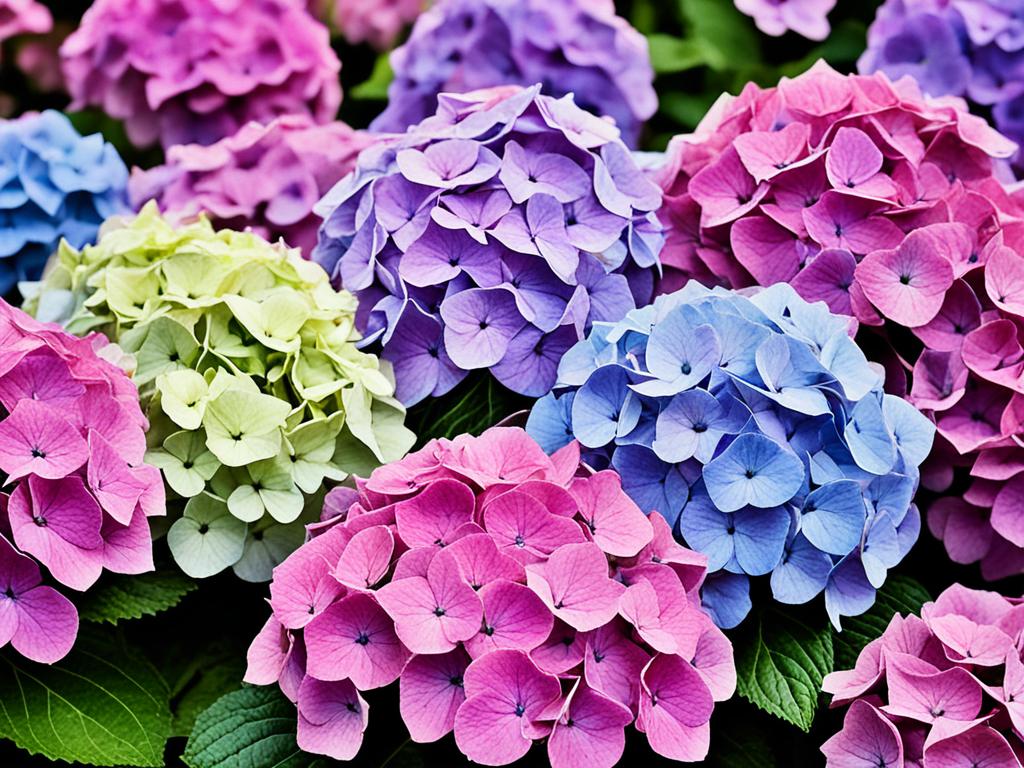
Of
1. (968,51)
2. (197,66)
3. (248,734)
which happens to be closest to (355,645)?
(248,734)

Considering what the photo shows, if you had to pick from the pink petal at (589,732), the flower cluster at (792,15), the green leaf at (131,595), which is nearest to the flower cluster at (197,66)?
the flower cluster at (792,15)

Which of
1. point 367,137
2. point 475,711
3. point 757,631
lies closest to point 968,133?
point 757,631

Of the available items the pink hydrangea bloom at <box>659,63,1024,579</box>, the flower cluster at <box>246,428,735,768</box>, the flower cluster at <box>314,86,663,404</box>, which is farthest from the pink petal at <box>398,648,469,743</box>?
the pink hydrangea bloom at <box>659,63,1024,579</box>

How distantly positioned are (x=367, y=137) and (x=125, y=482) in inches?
30.9

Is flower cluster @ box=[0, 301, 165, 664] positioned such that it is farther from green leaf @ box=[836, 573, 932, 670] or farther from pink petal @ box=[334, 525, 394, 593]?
green leaf @ box=[836, 573, 932, 670]

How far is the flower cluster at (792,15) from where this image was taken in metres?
2.17

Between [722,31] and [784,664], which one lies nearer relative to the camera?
[784,664]

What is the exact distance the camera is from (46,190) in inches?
72.3

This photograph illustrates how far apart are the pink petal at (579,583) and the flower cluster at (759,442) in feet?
0.55

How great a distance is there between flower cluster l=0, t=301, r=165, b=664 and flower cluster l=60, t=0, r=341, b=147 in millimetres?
915

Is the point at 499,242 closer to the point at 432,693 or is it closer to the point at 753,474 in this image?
the point at 753,474

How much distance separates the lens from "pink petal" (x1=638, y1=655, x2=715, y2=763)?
1127 mm

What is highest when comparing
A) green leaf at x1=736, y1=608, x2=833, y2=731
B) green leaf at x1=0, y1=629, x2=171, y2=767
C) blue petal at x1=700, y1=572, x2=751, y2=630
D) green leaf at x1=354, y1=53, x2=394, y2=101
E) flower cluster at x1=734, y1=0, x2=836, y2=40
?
flower cluster at x1=734, y1=0, x2=836, y2=40

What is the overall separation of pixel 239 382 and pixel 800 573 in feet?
2.12
